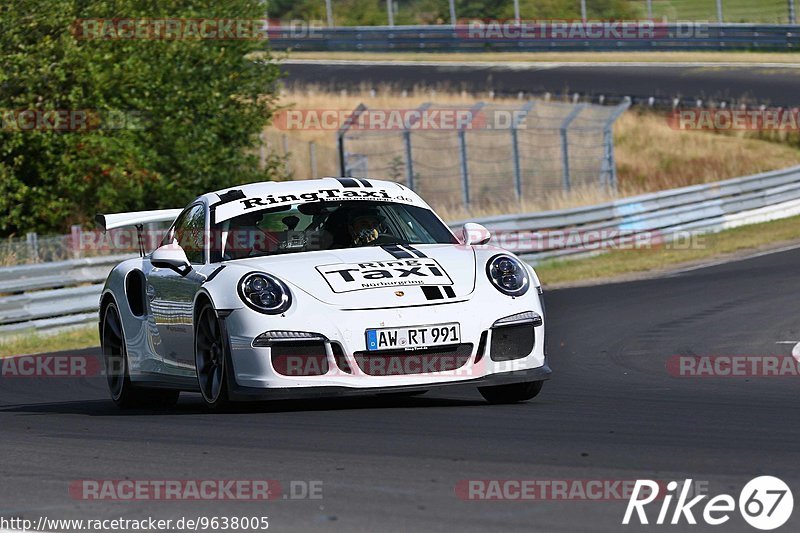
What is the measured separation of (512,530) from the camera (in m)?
4.67

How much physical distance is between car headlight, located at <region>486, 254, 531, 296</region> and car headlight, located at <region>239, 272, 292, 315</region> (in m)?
1.14

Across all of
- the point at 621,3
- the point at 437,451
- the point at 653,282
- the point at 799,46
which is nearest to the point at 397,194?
the point at 437,451

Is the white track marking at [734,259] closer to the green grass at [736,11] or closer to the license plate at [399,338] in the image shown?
the license plate at [399,338]

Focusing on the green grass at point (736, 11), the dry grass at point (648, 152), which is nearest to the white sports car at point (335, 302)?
the dry grass at point (648, 152)

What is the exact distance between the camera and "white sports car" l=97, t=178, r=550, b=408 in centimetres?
776

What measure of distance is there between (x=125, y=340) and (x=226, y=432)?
278 cm

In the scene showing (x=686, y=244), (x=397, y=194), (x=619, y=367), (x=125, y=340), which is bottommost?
(x=686, y=244)

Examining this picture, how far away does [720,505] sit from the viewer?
4902 mm

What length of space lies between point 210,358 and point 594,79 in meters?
35.0

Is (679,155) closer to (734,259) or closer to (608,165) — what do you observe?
(608,165)

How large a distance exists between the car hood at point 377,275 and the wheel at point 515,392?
28.9 inches

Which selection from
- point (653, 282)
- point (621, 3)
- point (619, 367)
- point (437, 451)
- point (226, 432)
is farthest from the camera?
point (621, 3)

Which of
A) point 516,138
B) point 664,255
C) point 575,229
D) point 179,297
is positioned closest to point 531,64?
point 516,138

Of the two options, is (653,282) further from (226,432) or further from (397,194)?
(226,432)
